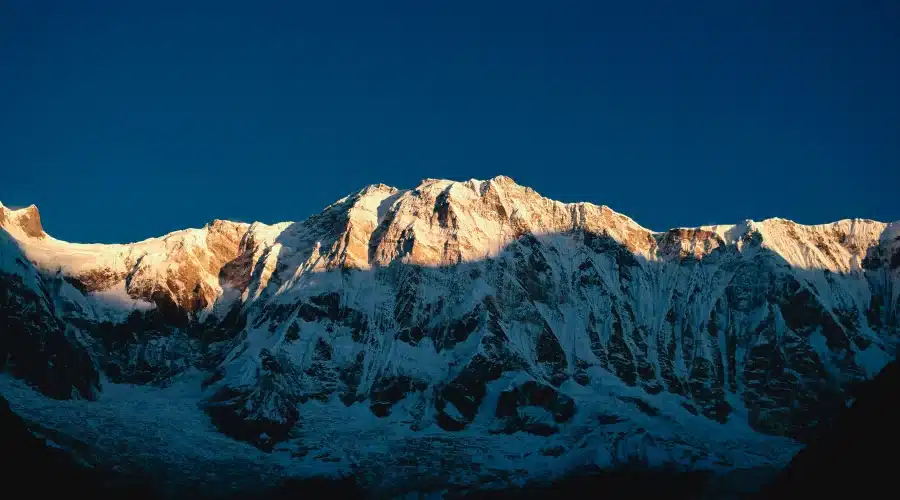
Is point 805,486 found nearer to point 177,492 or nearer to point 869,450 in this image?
point 869,450

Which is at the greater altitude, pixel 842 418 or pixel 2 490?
pixel 842 418

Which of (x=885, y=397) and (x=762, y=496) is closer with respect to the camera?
(x=885, y=397)

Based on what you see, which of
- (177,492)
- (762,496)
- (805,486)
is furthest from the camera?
(177,492)

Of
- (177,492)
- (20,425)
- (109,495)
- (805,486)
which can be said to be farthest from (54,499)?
(805,486)

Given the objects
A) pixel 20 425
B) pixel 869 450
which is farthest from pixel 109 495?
pixel 869 450

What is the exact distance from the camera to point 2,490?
457 feet

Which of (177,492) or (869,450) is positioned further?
(177,492)

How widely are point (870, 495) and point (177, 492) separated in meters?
104

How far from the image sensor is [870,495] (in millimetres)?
135125

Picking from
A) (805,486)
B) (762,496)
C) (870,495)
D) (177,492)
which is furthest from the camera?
(177,492)

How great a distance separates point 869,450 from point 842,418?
12.6 m

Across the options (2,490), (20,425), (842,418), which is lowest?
(2,490)

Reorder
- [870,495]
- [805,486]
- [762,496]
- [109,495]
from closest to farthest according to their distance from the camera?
[870,495] → [805,486] → [762,496] → [109,495]

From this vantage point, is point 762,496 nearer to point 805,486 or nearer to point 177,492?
point 805,486
